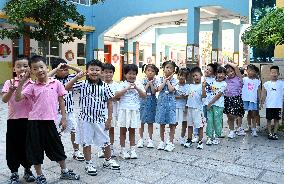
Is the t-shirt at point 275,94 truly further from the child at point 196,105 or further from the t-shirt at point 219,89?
the child at point 196,105

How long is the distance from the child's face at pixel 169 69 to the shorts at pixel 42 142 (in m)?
2.08

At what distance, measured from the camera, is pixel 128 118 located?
454 cm

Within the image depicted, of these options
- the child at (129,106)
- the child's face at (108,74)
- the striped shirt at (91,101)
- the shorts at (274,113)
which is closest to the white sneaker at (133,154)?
the child at (129,106)

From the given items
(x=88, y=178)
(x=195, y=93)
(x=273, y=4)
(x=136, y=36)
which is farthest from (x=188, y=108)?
(x=136, y=36)

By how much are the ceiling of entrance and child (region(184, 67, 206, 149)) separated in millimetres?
10997

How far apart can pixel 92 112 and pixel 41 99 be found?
2.19 feet

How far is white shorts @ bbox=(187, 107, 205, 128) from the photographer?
5.27 meters

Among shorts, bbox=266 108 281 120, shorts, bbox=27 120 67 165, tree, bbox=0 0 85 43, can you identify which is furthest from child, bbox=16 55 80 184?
tree, bbox=0 0 85 43

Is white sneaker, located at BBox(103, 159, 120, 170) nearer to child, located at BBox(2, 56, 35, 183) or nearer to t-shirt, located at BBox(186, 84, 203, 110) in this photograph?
child, located at BBox(2, 56, 35, 183)

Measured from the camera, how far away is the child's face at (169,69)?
5.01m

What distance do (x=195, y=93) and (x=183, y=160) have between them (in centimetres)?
119

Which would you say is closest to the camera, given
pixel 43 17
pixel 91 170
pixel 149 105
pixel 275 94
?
pixel 91 170

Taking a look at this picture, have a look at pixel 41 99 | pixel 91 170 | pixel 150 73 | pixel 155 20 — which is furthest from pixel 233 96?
pixel 155 20

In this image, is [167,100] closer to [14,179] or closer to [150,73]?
[150,73]
